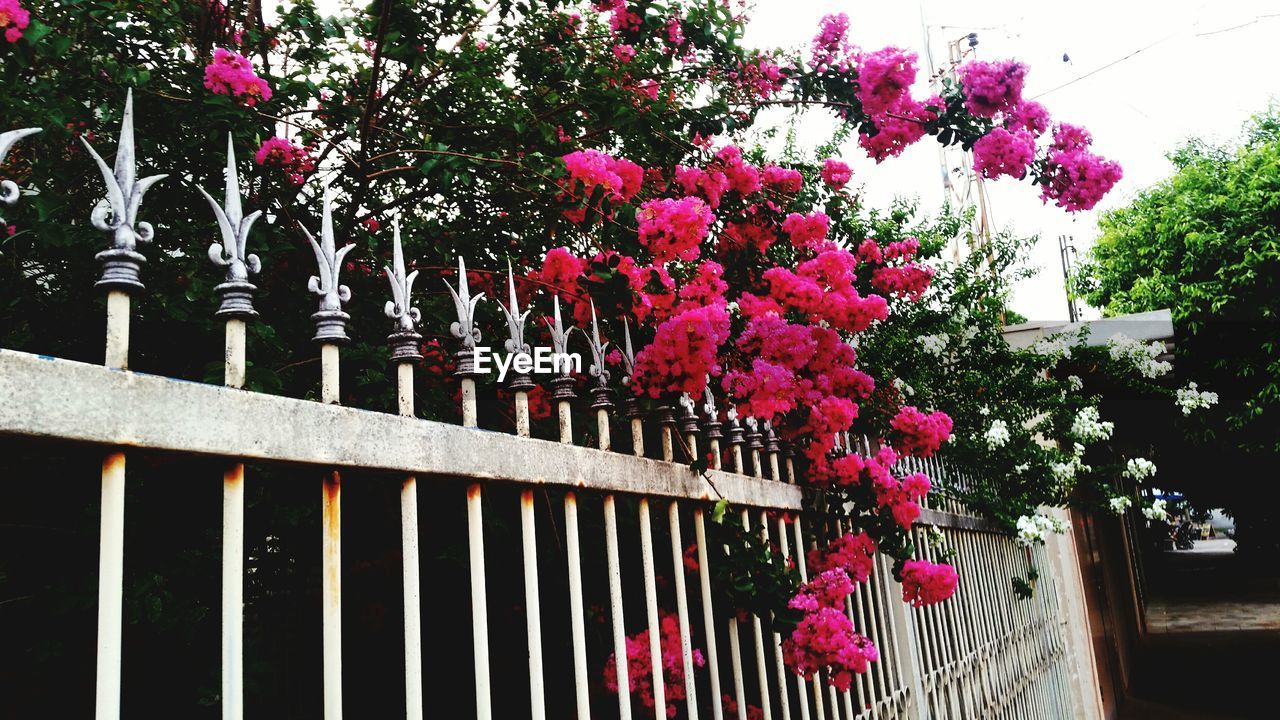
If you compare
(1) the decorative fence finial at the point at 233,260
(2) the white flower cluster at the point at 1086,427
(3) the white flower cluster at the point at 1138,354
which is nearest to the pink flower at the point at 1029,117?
(1) the decorative fence finial at the point at 233,260

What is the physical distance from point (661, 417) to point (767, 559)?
51 centimetres

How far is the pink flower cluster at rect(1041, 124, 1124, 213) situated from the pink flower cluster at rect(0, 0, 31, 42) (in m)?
3.34

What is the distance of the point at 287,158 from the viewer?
281cm

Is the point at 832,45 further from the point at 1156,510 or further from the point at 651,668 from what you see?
the point at 1156,510

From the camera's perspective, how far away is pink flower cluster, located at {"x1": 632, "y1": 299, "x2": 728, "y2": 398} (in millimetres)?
2064

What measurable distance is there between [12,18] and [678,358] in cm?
159

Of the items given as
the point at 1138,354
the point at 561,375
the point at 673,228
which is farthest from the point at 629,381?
the point at 1138,354

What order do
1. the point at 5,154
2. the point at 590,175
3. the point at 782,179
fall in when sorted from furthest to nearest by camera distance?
the point at 782,179 → the point at 590,175 → the point at 5,154

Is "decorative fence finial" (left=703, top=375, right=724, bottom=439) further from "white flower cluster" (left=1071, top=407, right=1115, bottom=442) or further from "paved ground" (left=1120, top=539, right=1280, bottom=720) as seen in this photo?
"paved ground" (left=1120, top=539, right=1280, bottom=720)

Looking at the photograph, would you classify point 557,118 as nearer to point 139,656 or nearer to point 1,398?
point 139,656

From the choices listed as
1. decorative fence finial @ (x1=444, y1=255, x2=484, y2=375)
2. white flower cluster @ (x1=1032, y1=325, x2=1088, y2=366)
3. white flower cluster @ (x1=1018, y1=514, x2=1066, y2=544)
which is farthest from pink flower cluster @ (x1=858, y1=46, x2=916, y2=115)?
white flower cluster @ (x1=1032, y1=325, x2=1088, y2=366)

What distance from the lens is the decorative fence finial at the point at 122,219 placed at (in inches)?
39.5

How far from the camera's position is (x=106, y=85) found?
8.38 feet

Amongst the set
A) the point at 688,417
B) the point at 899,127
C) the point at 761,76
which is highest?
the point at 761,76
